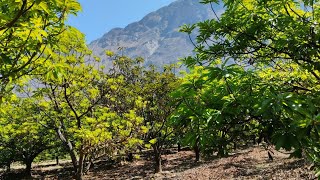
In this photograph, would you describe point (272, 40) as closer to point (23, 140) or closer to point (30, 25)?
point (30, 25)

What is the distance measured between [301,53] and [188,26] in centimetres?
323

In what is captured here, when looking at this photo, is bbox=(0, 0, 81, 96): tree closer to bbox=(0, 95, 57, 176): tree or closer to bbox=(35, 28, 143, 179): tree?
bbox=(35, 28, 143, 179): tree

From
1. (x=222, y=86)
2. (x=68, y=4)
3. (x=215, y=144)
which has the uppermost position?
(x=68, y=4)

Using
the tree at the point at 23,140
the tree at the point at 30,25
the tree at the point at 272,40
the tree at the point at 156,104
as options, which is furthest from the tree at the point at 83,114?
the tree at the point at 30,25

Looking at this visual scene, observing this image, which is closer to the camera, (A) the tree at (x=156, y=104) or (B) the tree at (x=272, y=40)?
(B) the tree at (x=272, y=40)

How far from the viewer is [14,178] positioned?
36500 millimetres

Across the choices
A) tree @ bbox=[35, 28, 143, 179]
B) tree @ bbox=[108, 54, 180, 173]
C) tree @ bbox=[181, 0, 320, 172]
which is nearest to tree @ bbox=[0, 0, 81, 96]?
tree @ bbox=[181, 0, 320, 172]

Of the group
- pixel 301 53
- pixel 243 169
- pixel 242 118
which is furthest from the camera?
pixel 243 169

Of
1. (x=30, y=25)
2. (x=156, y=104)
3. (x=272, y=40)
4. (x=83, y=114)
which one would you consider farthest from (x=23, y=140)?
(x=272, y=40)

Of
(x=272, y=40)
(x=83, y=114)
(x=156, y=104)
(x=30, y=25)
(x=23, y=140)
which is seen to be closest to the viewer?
(x=30, y=25)

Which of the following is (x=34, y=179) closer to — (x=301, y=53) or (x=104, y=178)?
(x=104, y=178)

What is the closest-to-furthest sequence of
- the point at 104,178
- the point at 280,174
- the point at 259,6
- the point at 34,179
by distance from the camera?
the point at 259,6, the point at 280,174, the point at 104,178, the point at 34,179

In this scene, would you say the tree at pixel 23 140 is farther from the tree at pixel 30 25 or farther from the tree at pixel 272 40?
the tree at pixel 30 25

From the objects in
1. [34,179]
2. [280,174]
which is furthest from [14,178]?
[280,174]
